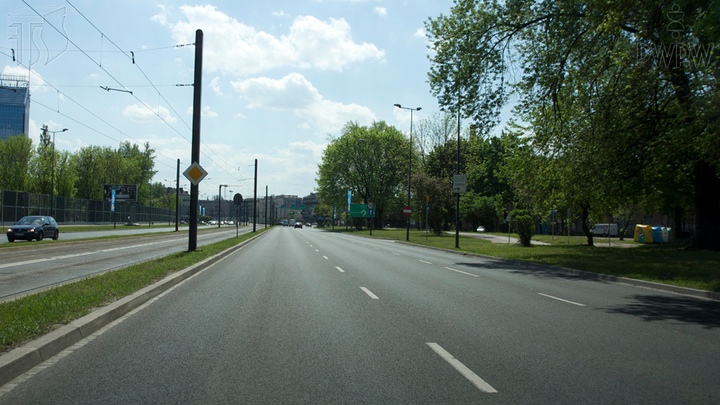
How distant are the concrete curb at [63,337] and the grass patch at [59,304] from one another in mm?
150

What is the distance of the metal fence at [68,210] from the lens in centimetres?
4412

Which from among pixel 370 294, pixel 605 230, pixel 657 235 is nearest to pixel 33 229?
pixel 370 294

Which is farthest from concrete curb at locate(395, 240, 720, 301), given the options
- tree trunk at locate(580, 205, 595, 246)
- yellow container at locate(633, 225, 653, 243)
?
yellow container at locate(633, 225, 653, 243)

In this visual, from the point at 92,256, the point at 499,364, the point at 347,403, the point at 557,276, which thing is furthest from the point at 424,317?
the point at 92,256

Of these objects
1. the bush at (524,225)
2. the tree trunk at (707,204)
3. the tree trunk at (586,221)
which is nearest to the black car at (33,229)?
the bush at (524,225)

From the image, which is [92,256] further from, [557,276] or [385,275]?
[557,276]

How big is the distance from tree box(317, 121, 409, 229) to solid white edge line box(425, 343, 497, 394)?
68893 mm

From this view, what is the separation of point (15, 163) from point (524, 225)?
64.5 m

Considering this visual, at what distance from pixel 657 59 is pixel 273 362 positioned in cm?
1922

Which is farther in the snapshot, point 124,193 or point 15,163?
point 124,193

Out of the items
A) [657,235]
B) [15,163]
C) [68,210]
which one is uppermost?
[15,163]

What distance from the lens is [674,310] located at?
29.5ft

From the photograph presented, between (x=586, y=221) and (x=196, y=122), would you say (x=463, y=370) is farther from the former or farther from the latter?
(x=586, y=221)

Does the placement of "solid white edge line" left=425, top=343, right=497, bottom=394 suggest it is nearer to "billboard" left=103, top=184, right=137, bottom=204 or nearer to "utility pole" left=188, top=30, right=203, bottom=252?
"utility pole" left=188, top=30, right=203, bottom=252
